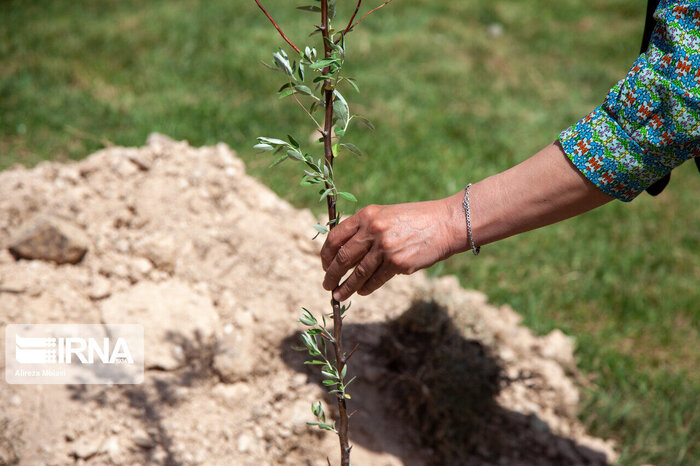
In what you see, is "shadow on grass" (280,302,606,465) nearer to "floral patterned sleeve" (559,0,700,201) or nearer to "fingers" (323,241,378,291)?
"fingers" (323,241,378,291)

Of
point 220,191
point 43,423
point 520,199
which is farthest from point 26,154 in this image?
point 520,199

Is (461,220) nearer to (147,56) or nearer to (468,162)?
(468,162)

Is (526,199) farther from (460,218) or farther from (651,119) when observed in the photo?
(651,119)

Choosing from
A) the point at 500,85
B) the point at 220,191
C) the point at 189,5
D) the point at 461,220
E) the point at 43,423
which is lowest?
the point at 43,423

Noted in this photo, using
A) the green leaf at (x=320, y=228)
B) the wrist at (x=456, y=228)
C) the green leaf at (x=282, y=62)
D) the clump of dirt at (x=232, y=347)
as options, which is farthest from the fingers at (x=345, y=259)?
the clump of dirt at (x=232, y=347)

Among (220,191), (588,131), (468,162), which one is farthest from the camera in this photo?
(468,162)

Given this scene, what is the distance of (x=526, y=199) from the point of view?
5.42 ft

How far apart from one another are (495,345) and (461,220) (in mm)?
1332

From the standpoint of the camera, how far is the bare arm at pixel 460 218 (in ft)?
5.39

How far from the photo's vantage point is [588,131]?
161 centimetres

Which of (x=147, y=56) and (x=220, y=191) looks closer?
(x=220, y=191)

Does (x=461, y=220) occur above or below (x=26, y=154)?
below

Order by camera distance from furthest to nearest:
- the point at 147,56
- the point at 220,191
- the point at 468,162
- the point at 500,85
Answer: the point at 500,85, the point at 147,56, the point at 468,162, the point at 220,191

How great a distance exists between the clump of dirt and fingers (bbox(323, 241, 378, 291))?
2.52 feet
